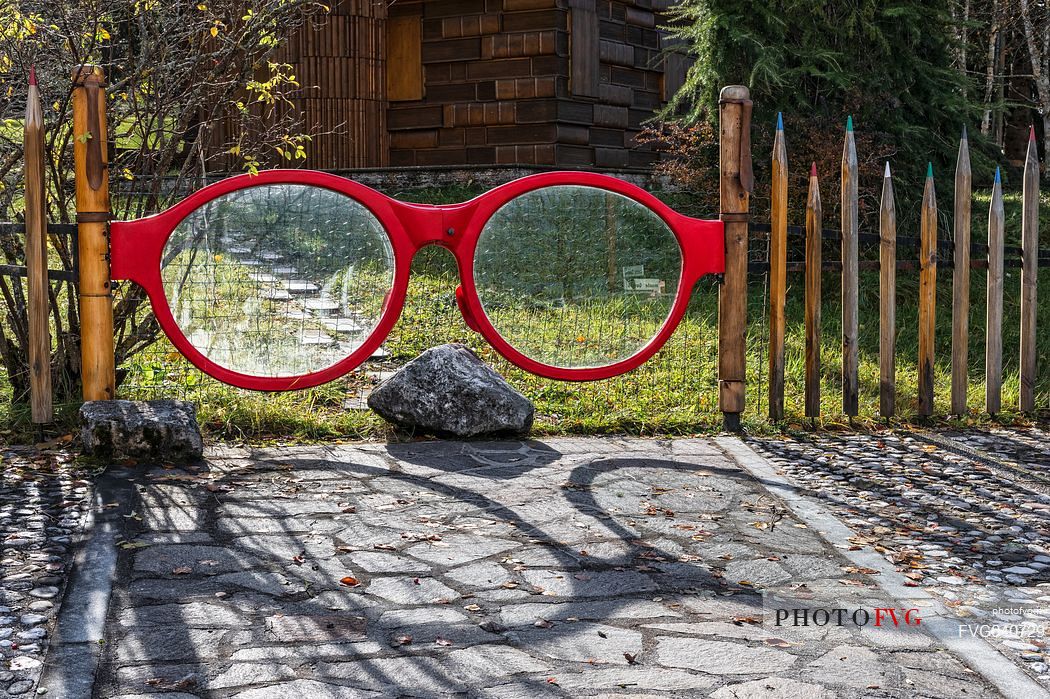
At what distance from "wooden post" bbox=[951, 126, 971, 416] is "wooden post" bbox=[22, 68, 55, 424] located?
4794 millimetres

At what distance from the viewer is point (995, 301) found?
6.61 m

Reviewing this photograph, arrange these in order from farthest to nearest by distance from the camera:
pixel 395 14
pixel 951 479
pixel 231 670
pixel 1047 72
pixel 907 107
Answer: pixel 1047 72 → pixel 395 14 → pixel 907 107 → pixel 951 479 → pixel 231 670

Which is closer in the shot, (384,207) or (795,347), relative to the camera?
(384,207)

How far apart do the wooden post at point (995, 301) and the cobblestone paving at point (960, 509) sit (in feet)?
1.38

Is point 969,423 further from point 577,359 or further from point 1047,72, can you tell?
point 1047,72

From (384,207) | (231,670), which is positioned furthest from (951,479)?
(231,670)

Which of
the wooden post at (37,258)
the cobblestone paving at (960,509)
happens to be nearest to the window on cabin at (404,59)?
the wooden post at (37,258)

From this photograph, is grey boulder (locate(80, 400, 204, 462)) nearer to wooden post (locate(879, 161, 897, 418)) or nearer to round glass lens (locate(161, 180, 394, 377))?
round glass lens (locate(161, 180, 394, 377))

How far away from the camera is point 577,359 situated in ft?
20.1

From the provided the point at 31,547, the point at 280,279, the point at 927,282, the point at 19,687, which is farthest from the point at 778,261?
the point at 19,687

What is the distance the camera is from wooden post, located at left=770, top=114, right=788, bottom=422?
20.2 ft

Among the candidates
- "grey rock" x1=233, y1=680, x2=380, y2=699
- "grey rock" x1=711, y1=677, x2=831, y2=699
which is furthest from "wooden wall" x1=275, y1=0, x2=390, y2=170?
"grey rock" x1=711, y1=677, x2=831, y2=699

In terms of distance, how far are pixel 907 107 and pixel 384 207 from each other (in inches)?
305

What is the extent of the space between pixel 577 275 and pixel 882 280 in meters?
1.77
